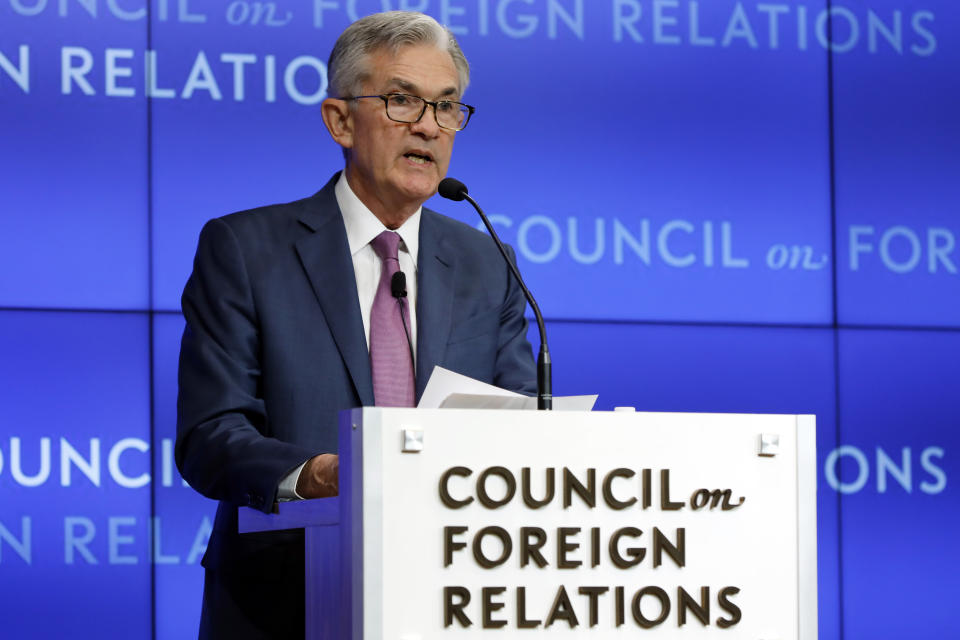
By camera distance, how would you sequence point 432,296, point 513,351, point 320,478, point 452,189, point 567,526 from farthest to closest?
point 513,351 < point 432,296 < point 452,189 < point 320,478 < point 567,526

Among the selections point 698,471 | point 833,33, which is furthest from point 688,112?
point 698,471

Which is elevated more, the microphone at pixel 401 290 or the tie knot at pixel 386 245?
the tie knot at pixel 386 245

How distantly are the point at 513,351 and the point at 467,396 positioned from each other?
78 centimetres

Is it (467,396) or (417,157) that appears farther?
(417,157)

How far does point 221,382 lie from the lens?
2.10 metres

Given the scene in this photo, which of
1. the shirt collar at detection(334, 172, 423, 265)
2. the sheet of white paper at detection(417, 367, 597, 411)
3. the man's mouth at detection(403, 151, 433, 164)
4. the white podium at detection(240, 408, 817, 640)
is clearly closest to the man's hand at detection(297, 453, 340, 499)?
the white podium at detection(240, 408, 817, 640)

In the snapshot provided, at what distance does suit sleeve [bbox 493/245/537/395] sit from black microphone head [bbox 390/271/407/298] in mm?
236

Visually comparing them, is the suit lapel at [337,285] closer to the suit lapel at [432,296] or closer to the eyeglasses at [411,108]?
the suit lapel at [432,296]

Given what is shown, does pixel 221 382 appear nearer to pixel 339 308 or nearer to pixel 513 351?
pixel 339 308

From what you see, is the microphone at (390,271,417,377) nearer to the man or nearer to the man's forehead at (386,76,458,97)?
the man

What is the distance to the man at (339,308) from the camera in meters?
2.12

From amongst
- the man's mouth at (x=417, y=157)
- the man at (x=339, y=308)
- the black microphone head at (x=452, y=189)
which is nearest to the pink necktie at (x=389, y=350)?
the man at (x=339, y=308)

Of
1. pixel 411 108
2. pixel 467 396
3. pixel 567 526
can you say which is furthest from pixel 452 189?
pixel 567 526

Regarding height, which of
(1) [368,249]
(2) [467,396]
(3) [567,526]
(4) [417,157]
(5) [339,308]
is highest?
(4) [417,157]
